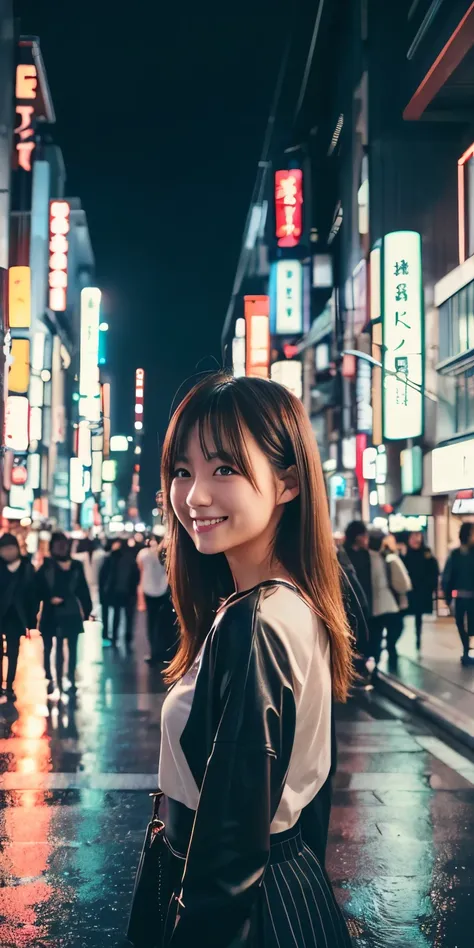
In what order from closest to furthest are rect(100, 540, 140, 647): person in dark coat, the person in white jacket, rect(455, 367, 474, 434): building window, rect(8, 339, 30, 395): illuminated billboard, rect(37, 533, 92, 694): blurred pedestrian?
rect(37, 533, 92, 694): blurred pedestrian
the person in white jacket
rect(100, 540, 140, 647): person in dark coat
rect(455, 367, 474, 434): building window
rect(8, 339, 30, 395): illuminated billboard

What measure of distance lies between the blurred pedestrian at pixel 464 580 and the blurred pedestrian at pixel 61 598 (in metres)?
5.63

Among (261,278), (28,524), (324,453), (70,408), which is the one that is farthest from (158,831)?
(70,408)

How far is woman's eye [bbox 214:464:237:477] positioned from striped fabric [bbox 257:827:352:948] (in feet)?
2.42

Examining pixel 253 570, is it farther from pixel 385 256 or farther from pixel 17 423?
pixel 17 423

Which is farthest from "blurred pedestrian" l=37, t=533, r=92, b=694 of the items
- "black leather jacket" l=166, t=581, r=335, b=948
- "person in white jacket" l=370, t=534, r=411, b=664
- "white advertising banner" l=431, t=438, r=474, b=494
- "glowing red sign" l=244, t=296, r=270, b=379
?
"glowing red sign" l=244, t=296, r=270, b=379

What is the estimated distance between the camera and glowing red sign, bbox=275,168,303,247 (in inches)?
2158

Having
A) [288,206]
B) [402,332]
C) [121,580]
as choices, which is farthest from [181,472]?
[288,206]

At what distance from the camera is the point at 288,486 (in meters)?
2.26

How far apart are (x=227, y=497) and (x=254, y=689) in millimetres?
457

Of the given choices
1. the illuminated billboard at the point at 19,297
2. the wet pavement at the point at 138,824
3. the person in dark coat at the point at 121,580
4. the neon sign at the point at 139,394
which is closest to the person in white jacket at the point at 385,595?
the wet pavement at the point at 138,824

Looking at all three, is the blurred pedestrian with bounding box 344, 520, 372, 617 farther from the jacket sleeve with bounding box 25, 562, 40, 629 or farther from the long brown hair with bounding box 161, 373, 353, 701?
the long brown hair with bounding box 161, 373, 353, 701

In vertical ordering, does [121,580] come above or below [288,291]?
below

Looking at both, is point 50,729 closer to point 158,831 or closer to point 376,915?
point 376,915

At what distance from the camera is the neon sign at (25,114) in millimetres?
Result: 53906
